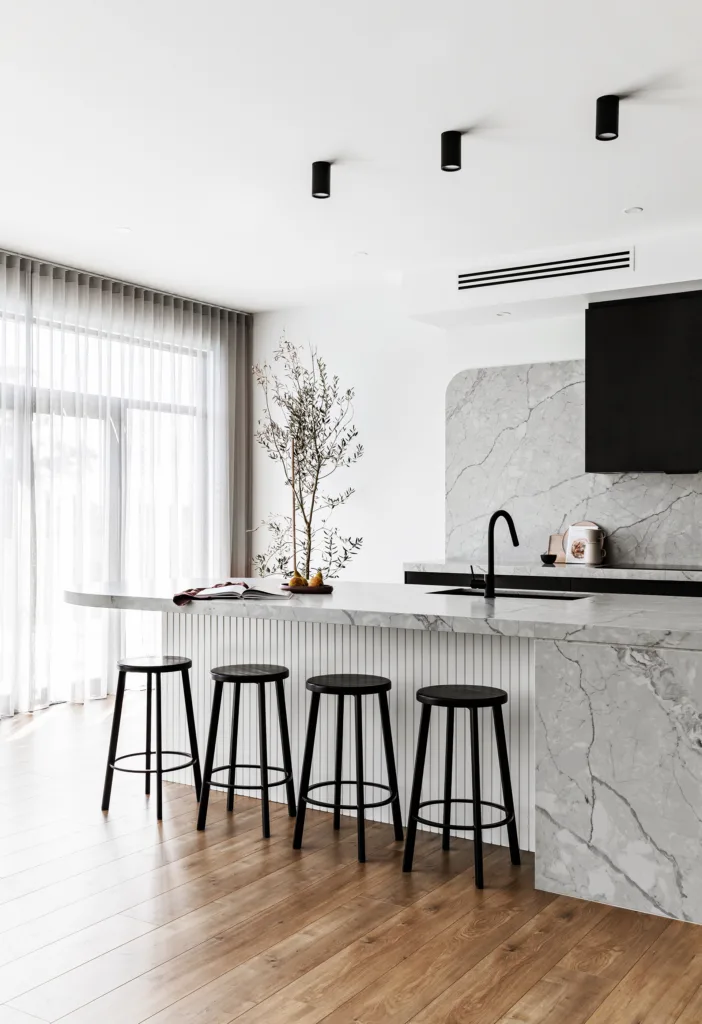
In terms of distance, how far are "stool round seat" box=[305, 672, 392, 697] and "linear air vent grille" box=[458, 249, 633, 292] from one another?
2949mm

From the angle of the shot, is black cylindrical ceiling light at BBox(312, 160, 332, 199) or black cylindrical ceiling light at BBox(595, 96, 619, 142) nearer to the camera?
black cylindrical ceiling light at BBox(595, 96, 619, 142)

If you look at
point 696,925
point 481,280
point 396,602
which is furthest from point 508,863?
point 481,280

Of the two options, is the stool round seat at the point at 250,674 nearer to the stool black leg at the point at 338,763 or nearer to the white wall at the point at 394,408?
the stool black leg at the point at 338,763

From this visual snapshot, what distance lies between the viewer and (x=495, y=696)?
10.4 ft

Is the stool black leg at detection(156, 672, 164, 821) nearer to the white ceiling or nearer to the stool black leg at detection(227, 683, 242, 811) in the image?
the stool black leg at detection(227, 683, 242, 811)

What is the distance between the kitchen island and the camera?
9.21ft

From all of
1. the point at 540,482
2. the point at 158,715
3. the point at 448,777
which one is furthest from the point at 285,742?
the point at 540,482

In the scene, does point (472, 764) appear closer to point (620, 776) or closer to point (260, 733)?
point (620, 776)

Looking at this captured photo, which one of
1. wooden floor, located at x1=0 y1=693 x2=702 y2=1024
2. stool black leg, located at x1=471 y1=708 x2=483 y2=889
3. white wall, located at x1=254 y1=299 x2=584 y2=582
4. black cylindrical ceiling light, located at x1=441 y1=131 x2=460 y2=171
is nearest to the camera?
wooden floor, located at x1=0 y1=693 x2=702 y2=1024

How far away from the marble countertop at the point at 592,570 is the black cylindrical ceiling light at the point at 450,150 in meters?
2.08

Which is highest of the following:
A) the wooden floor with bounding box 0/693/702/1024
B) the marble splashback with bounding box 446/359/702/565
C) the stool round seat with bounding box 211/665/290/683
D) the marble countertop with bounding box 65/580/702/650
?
the marble splashback with bounding box 446/359/702/565

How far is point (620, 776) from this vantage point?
2902 millimetres


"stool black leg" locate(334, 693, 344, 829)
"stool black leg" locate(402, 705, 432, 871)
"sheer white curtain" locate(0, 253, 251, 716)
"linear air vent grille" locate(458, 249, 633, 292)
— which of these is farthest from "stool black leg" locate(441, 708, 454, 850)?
"sheer white curtain" locate(0, 253, 251, 716)

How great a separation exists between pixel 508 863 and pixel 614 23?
2.76 meters
